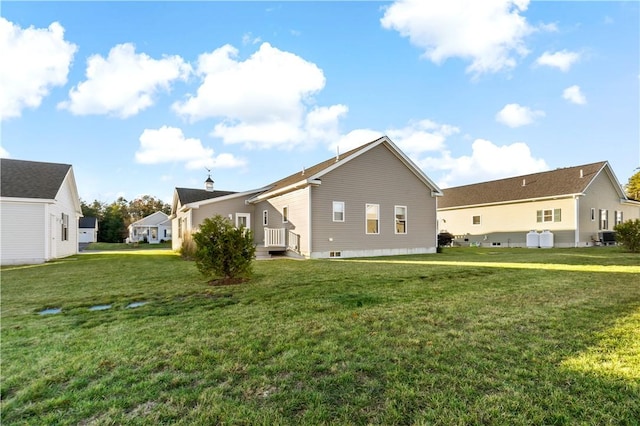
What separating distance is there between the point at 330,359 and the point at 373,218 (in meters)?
13.2

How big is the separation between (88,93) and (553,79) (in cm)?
2334

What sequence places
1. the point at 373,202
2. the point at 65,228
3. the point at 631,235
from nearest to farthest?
the point at 631,235 → the point at 373,202 → the point at 65,228

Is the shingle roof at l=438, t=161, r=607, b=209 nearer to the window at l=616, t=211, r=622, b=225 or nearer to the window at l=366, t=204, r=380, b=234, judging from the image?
the window at l=616, t=211, r=622, b=225

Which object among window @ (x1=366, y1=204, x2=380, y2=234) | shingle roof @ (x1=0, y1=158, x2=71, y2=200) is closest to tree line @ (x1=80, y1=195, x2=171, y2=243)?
shingle roof @ (x1=0, y1=158, x2=71, y2=200)

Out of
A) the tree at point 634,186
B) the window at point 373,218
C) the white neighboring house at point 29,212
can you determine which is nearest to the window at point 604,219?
the window at point 373,218

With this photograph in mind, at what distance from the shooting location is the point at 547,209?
22.1m

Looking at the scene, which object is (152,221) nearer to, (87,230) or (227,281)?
(87,230)

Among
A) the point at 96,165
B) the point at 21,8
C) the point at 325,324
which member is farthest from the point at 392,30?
the point at 96,165

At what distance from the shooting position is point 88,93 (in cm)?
1487

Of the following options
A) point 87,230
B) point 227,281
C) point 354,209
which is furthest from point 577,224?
point 87,230

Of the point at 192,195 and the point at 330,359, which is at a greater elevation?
the point at 192,195

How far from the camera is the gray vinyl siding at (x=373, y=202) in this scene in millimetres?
14570

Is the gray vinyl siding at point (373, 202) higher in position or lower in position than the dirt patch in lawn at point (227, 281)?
higher

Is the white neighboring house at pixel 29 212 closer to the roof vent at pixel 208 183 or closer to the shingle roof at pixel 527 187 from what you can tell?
the roof vent at pixel 208 183
